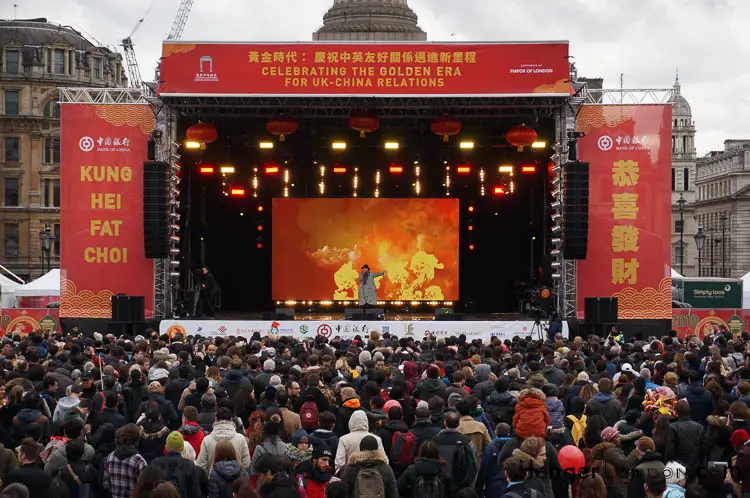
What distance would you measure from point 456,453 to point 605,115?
67.3ft

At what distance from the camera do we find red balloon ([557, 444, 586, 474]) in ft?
30.8

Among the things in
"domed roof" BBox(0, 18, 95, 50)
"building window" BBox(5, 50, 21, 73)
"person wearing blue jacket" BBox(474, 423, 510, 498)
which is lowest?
"person wearing blue jacket" BBox(474, 423, 510, 498)

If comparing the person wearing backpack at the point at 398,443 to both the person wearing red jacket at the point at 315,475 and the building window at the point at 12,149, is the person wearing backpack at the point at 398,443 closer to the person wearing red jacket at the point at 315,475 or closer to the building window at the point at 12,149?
the person wearing red jacket at the point at 315,475

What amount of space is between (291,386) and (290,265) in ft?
75.7

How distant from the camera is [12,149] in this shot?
71.4m

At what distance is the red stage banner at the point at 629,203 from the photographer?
1124 inches

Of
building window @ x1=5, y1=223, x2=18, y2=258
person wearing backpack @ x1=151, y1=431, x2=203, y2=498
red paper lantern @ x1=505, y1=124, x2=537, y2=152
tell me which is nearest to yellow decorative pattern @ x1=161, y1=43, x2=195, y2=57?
red paper lantern @ x1=505, y1=124, x2=537, y2=152

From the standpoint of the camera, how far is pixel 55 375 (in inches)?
488

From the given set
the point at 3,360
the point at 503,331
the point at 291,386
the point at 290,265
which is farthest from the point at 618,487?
the point at 290,265

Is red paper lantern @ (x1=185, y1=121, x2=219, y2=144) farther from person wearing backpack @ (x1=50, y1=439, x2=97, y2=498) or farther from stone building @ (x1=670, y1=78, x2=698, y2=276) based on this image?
stone building @ (x1=670, y1=78, x2=698, y2=276)

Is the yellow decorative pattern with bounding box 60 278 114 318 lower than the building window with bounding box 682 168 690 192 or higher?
lower

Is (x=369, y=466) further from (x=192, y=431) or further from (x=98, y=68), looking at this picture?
(x=98, y=68)

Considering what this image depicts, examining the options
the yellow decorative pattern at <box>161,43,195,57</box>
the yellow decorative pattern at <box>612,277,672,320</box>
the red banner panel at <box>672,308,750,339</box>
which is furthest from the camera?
the red banner panel at <box>672,308,750,339</box>

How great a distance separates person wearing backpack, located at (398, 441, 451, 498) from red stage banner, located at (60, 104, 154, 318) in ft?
68.6
